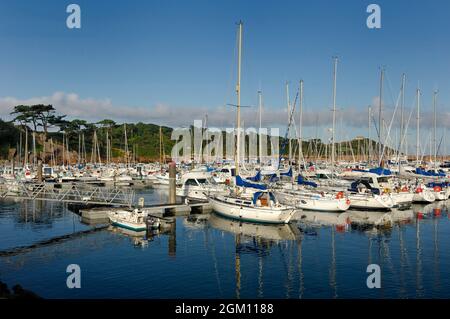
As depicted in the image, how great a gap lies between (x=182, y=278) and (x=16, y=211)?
106 feet

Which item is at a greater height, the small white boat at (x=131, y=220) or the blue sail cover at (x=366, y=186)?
the blue sail cover at (x=366, y=186)

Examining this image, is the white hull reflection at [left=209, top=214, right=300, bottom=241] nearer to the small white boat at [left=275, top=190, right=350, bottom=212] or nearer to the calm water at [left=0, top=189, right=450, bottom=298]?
the calm water at [left=0, top=189, right=450, bottom=298]

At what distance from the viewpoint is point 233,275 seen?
24.4 meters

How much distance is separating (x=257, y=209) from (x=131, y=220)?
473 inches

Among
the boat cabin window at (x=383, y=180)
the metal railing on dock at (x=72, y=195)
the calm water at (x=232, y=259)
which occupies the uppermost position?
the boat cabin window at (x=383, y=180)

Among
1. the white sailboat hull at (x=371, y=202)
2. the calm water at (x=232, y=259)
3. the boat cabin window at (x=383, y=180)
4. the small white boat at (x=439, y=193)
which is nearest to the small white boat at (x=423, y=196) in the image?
the small white boat at (x=439, y=193)

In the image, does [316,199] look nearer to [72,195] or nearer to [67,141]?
[72,195]

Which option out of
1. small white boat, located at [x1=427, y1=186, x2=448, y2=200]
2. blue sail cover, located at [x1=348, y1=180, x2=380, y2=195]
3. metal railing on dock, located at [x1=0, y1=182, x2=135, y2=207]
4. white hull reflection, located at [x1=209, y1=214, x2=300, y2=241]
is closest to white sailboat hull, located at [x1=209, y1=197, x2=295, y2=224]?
white hull reflection, located at [x1=209, y1=214, x2=300, y2=241]

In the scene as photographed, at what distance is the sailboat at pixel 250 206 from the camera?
38.2 meters

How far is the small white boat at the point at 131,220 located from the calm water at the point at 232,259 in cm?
85

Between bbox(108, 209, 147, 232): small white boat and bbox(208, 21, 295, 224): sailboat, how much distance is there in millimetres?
9643

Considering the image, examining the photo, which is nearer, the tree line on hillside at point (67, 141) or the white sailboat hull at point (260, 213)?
the white sailboat hull at point (260, 213)

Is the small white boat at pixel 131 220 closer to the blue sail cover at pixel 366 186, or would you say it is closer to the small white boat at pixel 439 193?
the blue sail cover at pixel 366 186
